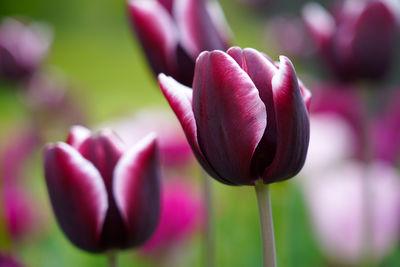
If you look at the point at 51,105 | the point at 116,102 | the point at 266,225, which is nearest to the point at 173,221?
the point at 266,225

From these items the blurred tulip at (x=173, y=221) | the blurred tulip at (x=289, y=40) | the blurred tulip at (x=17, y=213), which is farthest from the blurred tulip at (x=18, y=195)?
the blurred tulip at (x=289, y=40)

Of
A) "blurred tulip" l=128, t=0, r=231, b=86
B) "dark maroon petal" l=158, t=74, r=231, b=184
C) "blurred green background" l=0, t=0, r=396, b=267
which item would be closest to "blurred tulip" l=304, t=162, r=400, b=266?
"blurred green background" l=0, t=0, r=396, b=267

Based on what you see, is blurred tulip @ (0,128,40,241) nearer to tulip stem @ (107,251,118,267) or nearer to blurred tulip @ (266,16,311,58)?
tulip stem @ (107,251,118,267)

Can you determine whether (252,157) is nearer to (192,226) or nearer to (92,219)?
(92,219)

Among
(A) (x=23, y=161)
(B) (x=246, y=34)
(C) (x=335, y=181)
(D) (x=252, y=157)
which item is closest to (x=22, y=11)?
(B) (x=246, y=34)

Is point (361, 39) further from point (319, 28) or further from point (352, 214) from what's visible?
point (352, 214)

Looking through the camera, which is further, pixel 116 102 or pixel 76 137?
pixel 116 102
